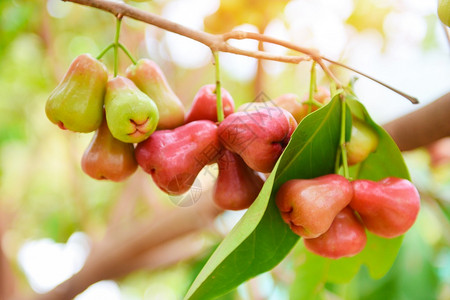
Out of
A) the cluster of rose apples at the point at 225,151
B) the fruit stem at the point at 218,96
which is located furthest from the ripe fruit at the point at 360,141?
the fruit stem at the point at 218,96

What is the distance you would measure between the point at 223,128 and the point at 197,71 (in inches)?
60.4

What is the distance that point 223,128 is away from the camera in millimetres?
742

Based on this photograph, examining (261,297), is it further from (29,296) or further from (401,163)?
(401,163)

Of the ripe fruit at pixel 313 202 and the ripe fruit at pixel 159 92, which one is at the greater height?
the ripe fruit at pixel 159 92

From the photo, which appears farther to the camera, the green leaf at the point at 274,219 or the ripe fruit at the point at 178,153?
the ripe fruit at the point at 178,153

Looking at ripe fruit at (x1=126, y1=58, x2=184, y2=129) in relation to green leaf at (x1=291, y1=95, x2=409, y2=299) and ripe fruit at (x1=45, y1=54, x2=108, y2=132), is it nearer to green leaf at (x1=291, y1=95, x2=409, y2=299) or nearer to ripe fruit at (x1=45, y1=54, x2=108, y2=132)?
ripe fruit at (x1=45, y1=54, x2=108, y2=132)

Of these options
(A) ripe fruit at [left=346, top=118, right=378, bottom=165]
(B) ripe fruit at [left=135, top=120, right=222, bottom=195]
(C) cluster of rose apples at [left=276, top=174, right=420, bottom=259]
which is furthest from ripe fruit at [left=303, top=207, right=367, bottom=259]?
(B) ripe fruit at [left=135, top=120, right=222, bottom=195]

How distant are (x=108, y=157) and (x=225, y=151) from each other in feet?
0.61

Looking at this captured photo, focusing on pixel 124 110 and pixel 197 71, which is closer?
pixel 124 110

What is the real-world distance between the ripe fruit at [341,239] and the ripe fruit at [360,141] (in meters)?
0.11

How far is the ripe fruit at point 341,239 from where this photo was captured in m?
0.72

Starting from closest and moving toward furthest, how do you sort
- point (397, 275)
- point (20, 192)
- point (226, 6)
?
point (226, 6) < point (397, 275) < point (20, 192)

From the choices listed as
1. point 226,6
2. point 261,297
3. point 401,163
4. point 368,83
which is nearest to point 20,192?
point 261,297

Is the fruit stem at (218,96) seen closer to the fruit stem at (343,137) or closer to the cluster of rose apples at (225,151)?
the cluster of rose apples at (225,151)
